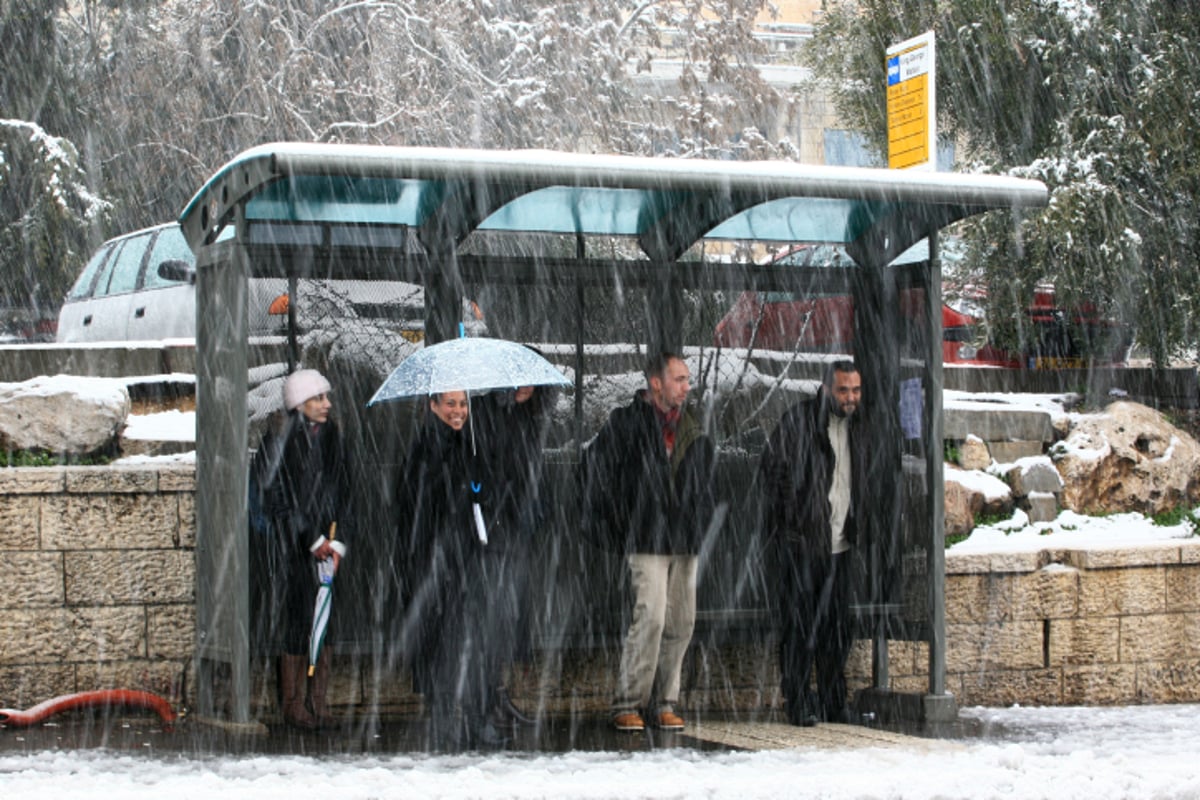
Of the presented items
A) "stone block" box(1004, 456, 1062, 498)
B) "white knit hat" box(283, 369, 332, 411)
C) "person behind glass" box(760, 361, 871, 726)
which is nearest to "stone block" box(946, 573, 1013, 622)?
"person behind glass" box(760, 361, 871, 726)

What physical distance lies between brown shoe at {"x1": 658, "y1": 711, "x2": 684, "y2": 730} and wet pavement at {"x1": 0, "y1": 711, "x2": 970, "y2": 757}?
33 millimetres

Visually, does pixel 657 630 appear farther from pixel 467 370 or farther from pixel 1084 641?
pixel 1084 641

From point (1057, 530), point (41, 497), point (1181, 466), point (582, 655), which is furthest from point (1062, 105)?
point (41, 497)

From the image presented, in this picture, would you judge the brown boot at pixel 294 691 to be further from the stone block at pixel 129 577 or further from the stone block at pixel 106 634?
the stone block at pixel 106 634

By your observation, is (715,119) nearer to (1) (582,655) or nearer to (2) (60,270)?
(2) (60,270)

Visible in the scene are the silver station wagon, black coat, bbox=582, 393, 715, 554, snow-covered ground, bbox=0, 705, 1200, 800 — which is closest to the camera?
snow-covered ground, bbox=0, 705, 1200, 800

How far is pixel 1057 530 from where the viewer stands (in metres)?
10.2

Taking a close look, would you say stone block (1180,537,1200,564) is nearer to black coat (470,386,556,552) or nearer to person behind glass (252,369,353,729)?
black coat (470,386,556,552)

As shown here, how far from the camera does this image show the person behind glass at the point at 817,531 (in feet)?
26.8

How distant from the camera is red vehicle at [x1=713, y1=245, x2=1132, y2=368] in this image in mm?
9031

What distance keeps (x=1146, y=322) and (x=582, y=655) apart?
6661mm

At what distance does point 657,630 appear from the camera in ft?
25.7

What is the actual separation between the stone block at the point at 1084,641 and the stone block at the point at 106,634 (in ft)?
16.7

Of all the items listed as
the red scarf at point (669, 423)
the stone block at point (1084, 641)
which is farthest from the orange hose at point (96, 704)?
the stone block at point (1084, 641)
